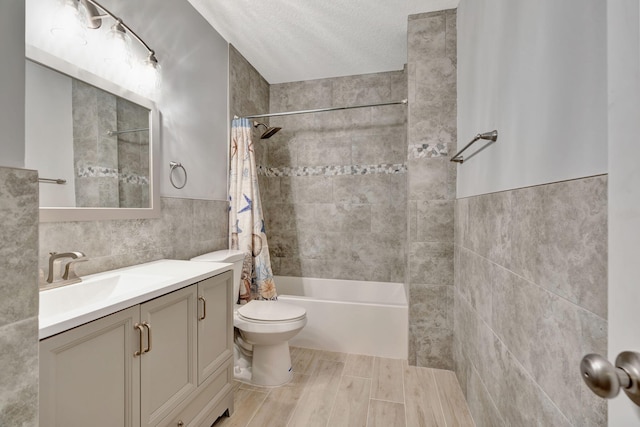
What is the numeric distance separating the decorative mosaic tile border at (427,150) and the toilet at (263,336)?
1.43m

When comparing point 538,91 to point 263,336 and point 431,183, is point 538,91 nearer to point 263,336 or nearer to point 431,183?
point 431,183

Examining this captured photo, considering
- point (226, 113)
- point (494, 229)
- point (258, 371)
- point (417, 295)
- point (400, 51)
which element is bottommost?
point (258, 371)

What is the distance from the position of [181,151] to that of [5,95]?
4.40 feet

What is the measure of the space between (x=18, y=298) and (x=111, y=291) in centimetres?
76

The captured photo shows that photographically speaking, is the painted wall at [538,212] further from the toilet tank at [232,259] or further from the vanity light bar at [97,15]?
the vanity light bar at [97,15]

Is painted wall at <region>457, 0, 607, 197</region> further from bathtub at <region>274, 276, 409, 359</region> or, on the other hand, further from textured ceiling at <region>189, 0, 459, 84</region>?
bathtub at <region>274, 276, 409, 359</region>

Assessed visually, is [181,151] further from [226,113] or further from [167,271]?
[167,271]

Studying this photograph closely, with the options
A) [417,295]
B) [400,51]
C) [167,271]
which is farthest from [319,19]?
[417,295]

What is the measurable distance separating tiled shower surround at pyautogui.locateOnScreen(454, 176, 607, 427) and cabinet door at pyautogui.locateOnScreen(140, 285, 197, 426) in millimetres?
1345

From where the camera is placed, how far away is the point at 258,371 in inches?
77.4

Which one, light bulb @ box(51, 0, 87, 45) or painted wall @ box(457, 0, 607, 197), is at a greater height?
light bulb @ box(51, 0, 87, 45)

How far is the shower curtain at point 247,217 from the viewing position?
238cm

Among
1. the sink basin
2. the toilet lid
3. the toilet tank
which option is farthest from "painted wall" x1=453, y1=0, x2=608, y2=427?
the toilet tank

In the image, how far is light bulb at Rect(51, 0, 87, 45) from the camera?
1.24m
